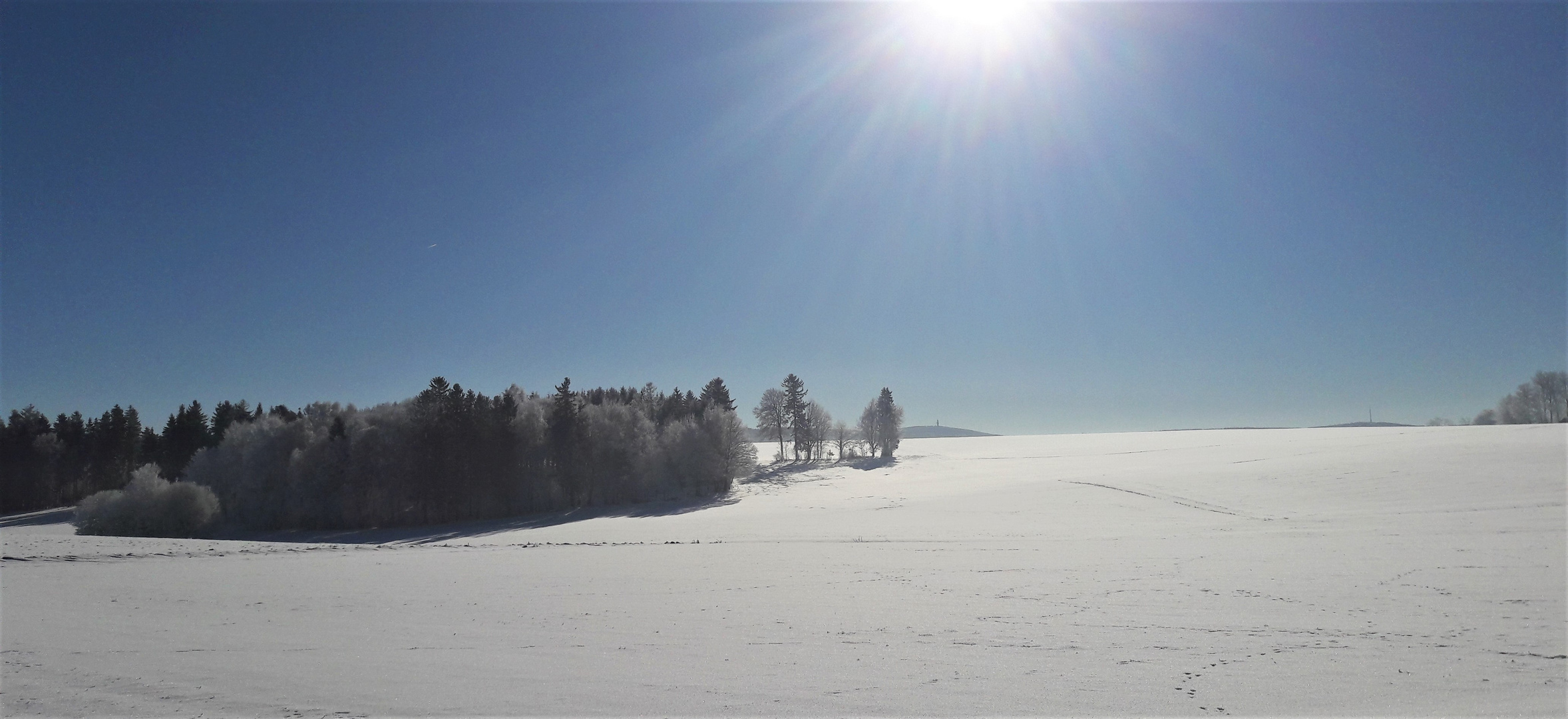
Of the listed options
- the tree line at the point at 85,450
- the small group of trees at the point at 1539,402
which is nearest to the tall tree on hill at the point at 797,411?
the tree line at the point at 85,450

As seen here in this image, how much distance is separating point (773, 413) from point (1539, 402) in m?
101

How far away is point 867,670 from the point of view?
326 inches

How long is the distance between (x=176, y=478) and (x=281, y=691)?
76357 mm

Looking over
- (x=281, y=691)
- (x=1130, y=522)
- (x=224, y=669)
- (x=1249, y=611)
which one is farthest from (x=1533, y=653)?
(x=1130, y=522)

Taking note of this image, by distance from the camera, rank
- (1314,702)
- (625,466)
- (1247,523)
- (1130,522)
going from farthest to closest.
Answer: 1. (625,466)
2. (1130,522)
3. (1247,523)
4. (1314,702)

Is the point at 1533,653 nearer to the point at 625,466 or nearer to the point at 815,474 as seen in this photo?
the point at 625,466

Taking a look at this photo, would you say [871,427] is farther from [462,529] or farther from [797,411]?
[462,529]

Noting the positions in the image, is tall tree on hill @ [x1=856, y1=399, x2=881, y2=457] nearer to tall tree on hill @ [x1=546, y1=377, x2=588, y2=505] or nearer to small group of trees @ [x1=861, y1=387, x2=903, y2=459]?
small group of trees @ [x1=861, y1=387, x2=903, y2=459]

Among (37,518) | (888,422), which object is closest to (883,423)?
(888,422)

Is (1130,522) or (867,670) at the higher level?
(867,670)

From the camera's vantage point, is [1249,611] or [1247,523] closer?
[1249,611]

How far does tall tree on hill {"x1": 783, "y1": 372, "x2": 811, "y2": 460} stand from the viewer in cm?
8444

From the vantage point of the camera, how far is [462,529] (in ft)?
135

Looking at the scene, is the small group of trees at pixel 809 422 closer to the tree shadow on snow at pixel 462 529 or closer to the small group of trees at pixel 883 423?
the small group of trees at pixel 883 423
